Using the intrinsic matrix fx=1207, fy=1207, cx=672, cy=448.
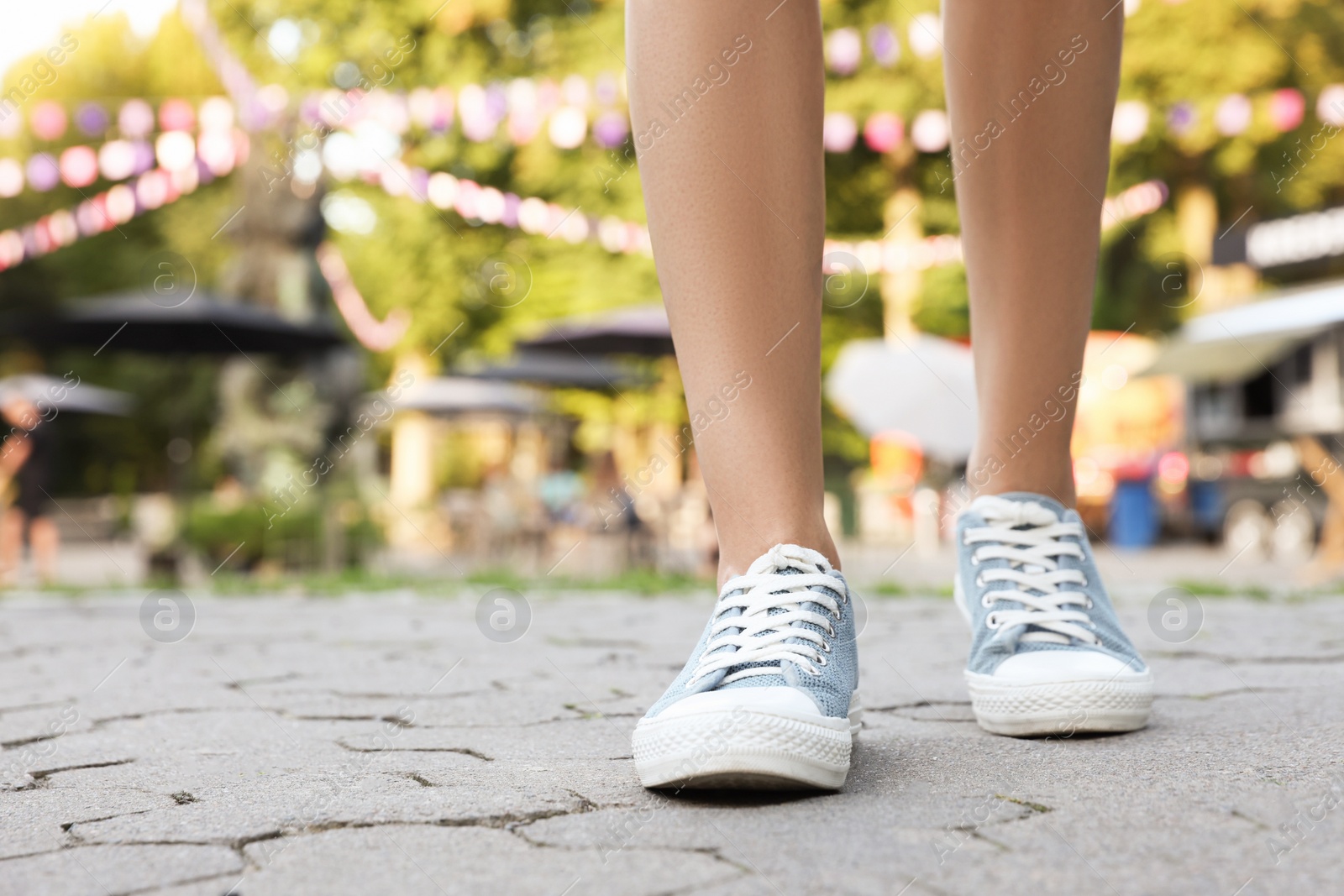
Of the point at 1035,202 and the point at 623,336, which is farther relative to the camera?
the point at 623,336

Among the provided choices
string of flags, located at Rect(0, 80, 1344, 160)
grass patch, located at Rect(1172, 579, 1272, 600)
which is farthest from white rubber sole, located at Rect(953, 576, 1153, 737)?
string of flags, located at Rect(0, 80, 1344, 160)

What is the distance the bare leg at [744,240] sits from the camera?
1.20 meters

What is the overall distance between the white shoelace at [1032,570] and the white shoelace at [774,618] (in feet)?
0.96

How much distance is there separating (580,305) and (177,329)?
24.7ft

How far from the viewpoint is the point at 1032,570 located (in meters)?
1.42

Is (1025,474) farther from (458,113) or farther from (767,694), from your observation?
(458,113)

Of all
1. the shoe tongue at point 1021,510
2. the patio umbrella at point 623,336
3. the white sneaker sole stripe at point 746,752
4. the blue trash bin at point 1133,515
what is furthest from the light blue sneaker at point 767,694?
the blue trash bin at point 1133,515

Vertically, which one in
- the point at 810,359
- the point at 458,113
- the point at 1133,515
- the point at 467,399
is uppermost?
the point at 458,113

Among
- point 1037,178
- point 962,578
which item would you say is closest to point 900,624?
point 962,578

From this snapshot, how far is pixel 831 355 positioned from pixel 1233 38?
6.14 metres

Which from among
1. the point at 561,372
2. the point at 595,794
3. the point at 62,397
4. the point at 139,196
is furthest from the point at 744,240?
the point at 62,397

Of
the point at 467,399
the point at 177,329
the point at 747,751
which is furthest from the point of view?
the point at 467,399

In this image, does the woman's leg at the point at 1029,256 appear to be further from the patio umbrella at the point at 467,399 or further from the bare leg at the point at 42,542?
the patio umbrella at the point at 467,399

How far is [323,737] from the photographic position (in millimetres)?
1492
